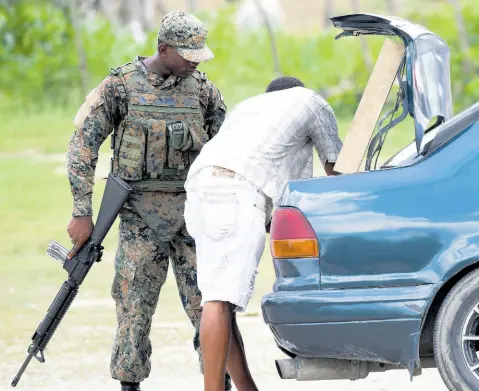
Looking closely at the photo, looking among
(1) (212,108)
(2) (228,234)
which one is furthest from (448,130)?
(1) (212,108)

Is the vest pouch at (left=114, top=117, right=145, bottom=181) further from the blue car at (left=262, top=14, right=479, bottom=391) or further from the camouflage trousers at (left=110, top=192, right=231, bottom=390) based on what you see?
the blue car at (left=262, top=14, right=479, bottom=391)

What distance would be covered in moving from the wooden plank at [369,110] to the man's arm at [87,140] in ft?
3.98

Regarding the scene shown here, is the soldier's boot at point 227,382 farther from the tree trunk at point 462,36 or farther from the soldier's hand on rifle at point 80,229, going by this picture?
the tree trunk at point 462,36

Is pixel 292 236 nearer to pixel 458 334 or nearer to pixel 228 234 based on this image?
pixel 228 234

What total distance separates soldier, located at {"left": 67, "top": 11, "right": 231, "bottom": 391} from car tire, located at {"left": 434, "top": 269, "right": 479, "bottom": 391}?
1431 millimetres

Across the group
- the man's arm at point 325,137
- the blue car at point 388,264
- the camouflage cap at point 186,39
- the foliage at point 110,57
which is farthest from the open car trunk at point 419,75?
the foliage at point 110,57

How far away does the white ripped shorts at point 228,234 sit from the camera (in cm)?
584

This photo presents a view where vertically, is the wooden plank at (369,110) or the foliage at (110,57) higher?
the wooden plank at (369,110)

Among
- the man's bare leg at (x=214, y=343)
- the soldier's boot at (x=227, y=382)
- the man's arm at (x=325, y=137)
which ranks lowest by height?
the soldier's boot at (x=227, y=382)

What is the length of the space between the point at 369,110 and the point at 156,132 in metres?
1.11

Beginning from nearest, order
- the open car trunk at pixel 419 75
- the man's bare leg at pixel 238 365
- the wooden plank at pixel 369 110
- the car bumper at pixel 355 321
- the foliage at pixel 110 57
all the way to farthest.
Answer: the car bumper at pixel 355 321 → the open car trunk at pixel 419 75 → the wooden plank at pixel 369 110 → the man's bare leg at pixel 238 365 → the foliage at pixel 110 57

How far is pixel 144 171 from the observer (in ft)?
21.5

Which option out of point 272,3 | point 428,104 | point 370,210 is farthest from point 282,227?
point 272,3

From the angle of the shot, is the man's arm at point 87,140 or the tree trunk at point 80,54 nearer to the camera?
the man's arm at point 87,140
